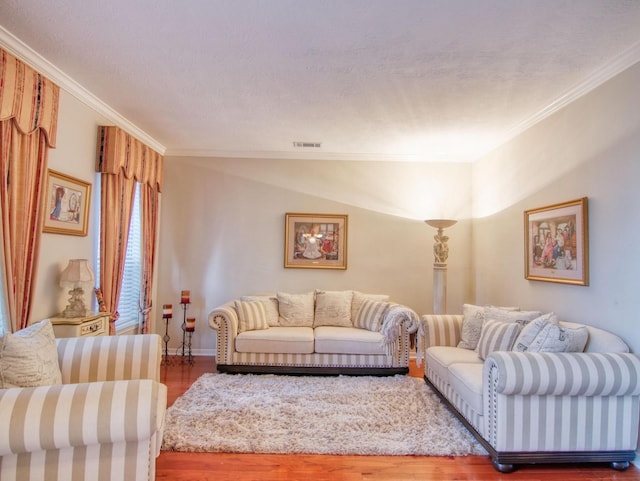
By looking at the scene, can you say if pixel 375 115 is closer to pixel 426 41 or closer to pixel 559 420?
pixel 426 41

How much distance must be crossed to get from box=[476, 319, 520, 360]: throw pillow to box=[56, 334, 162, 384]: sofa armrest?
8.64 feet

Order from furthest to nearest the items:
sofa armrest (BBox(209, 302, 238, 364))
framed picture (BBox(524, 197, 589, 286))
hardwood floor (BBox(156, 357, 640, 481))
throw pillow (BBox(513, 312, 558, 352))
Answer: sofa armrest (BBox(209, 302, 238, 364))
framed picture (BBox(524, 197, 589, 286))
throw pillow (BBox(513, 312, 558, 352))
hardwood floor (BBox(156, 357, 640, 481))

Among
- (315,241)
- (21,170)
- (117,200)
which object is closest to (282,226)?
(315,241)

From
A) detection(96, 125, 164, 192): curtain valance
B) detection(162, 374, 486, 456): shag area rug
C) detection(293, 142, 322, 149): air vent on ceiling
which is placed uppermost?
detection(293, 142, 322, 149): air vent on ceiling

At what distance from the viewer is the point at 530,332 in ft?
9.34

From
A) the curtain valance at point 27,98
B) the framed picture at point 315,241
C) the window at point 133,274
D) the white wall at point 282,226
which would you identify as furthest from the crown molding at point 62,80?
the framed picture at point 315,241

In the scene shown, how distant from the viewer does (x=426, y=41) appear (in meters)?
2.40

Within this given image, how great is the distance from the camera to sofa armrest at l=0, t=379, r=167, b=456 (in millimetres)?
1468

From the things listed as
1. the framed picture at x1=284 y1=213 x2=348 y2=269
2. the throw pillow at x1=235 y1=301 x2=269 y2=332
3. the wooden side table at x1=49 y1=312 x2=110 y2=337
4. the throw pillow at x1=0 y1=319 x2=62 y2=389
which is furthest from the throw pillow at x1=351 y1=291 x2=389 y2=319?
the throw pillow at x1=0 y1=319 x2=62 y2=389

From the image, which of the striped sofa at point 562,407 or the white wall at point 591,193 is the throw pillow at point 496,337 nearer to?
the white wall at point 591,193

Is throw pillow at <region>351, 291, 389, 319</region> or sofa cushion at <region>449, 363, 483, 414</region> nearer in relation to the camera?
sofa cushion at <region>449, 363, 483, 414</region>

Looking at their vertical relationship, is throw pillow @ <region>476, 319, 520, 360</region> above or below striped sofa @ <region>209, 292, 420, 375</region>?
above

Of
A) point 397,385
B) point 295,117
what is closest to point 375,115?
point 295,117

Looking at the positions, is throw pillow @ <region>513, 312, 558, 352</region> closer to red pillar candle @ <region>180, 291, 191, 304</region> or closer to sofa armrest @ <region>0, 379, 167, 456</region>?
sofa armrest @ <region>0, 379, 167, 456</region>
